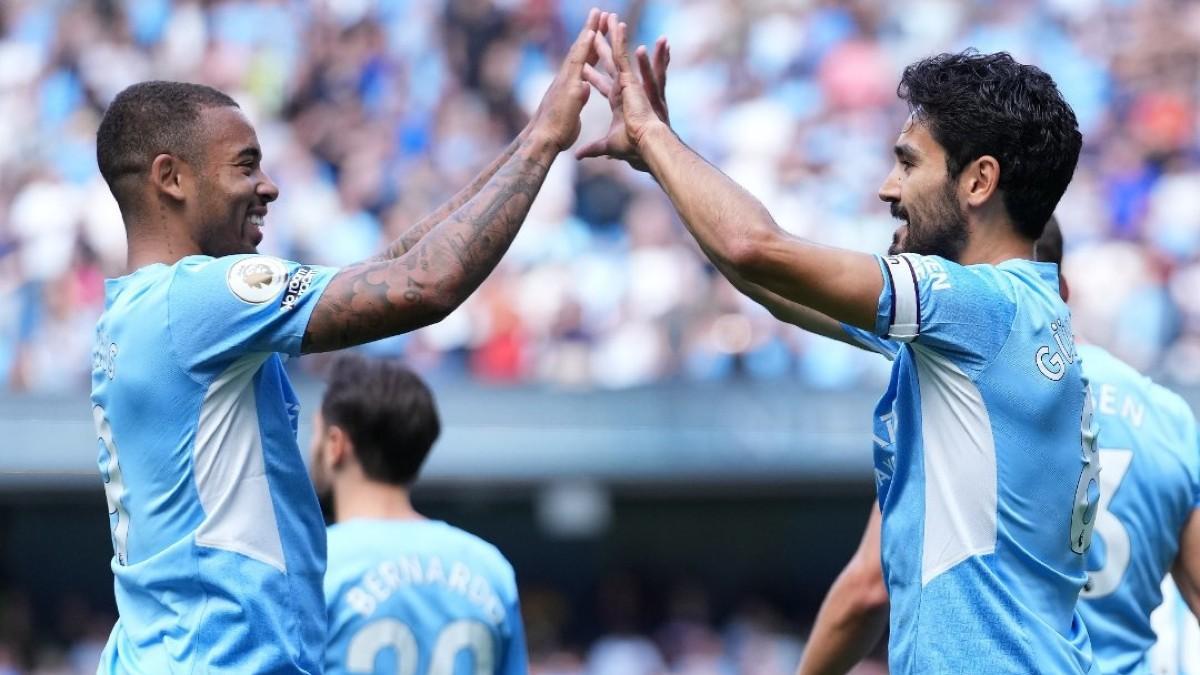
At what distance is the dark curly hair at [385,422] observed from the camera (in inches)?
197

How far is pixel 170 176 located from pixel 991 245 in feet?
6.05

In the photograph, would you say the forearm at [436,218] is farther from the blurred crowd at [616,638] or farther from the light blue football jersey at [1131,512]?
the blurred crowd at [616,638]

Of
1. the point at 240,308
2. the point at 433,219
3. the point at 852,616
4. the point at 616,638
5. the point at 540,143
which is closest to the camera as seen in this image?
the point at 240,308

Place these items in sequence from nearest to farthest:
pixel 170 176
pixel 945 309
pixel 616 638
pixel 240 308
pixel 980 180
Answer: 1. pixel 945 309
2. pixel 240 308
3. pixel 980 180
4. pixel 170 176
5. pixel 616 638

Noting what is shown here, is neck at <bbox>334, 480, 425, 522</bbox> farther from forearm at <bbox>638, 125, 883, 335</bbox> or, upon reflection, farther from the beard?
the beard

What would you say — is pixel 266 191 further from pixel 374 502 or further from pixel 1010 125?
pixel 1010 125

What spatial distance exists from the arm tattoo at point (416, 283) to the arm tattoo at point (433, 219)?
279mm

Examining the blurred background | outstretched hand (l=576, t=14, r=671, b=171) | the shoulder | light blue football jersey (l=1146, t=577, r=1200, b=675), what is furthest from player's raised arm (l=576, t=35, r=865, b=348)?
the blurred background

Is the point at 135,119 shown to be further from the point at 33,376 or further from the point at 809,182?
the point at 809,182

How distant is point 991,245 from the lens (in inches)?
147

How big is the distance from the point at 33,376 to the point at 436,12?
14.6ft

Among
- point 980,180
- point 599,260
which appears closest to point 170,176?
point 980,180

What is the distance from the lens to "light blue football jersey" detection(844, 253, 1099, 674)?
3463 millimetres

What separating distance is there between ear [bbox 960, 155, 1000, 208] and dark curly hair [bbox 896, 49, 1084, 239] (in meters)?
0.01
